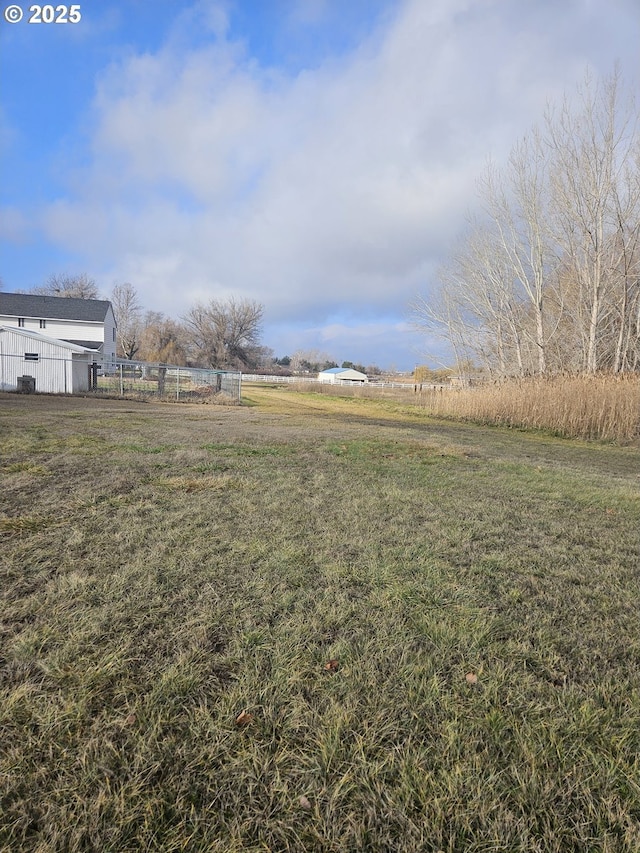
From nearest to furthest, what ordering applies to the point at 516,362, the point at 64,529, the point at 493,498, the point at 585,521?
1. the point at 64,529
2. the point at 585,521
3. the point at 493,498
4. the point at 516,362

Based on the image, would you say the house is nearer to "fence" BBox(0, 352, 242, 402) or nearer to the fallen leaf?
"fence" BBox(0, 352, 242, 402)

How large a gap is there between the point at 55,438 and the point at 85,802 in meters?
7.61

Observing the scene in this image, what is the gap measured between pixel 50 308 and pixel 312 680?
45583 millimetres

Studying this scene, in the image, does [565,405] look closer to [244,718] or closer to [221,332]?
[244,718]

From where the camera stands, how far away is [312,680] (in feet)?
5.54

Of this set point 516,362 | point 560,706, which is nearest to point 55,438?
point 560,706

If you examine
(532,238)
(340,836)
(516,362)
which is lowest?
(340,836)

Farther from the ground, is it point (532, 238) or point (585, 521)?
point (532, 238)

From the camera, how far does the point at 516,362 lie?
61.7 ft

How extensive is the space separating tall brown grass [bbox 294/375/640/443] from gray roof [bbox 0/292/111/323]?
115 feet

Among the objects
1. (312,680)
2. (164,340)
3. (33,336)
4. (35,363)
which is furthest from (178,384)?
(164,340)

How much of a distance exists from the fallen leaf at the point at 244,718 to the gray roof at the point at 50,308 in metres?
43.5

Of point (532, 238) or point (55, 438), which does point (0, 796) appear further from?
point (532, 238)

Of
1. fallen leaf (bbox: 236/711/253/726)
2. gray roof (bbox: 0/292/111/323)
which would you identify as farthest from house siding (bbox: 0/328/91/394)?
fallen leaf (bbox: 236/711/253/726)
